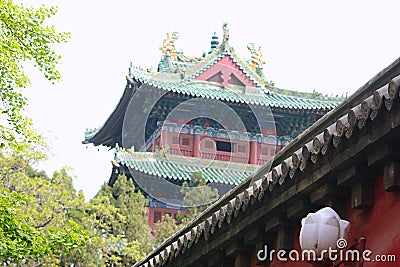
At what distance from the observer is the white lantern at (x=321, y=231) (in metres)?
5.07

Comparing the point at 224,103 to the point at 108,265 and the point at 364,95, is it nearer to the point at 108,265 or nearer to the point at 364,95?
the point at 108,265

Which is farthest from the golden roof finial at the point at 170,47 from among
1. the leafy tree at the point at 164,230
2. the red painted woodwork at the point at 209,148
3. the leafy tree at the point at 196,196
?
the leafy tree at the point at 164,230

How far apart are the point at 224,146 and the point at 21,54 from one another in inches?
552

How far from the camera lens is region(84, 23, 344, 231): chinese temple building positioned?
23.5m

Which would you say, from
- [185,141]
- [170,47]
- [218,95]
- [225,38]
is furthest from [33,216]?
[225,38]

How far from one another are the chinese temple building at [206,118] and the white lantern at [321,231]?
59.0 ft

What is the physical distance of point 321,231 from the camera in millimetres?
5059

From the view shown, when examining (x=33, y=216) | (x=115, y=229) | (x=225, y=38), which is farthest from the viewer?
(x=225, y=38)

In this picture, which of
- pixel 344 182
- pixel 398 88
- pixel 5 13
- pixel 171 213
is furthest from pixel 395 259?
pixel 171 213

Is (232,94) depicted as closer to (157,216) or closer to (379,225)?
(157,216)

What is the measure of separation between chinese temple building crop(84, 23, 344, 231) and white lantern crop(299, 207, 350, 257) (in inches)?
707

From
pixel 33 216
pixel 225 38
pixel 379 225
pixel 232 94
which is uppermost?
pixel 225 38

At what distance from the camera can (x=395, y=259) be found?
4.99m

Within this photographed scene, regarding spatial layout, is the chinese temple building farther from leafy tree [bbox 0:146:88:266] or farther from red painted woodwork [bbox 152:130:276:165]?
leafy tree [bbox 0:146:88:266]
